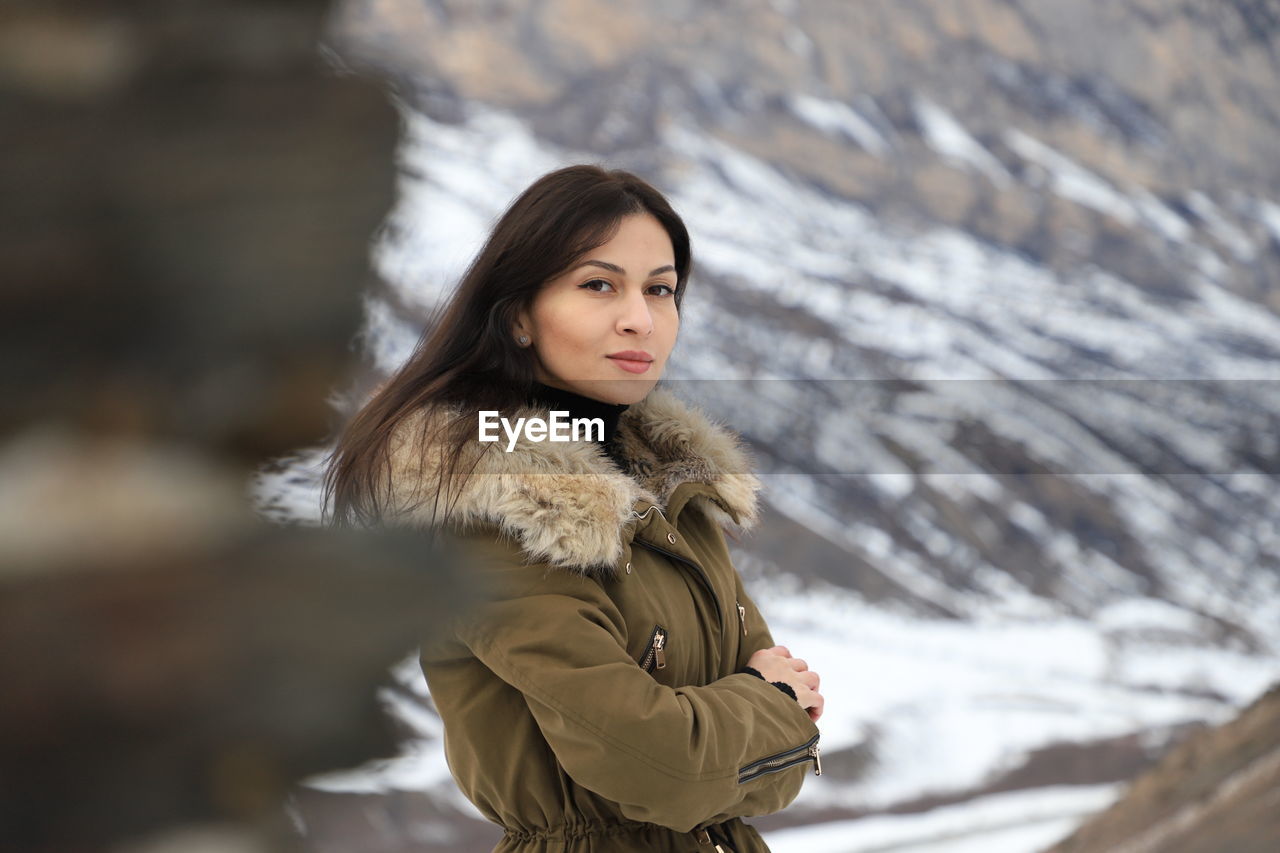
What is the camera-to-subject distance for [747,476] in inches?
38.2

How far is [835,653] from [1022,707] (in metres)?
0.68

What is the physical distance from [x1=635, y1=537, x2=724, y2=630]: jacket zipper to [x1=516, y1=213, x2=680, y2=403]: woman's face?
0.11m

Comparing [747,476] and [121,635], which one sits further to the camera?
[747,476]

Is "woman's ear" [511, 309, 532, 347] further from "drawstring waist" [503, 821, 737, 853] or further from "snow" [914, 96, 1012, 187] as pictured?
"snow" [914, 96, 1012, 187]

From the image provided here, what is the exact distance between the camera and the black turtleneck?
88cm

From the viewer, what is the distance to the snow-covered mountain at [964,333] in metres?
4.33

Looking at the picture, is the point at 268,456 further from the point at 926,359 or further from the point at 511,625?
the point at 926,359

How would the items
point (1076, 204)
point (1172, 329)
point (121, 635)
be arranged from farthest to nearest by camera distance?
point (1076, 204)
point (1172, 329)
point (121, 635)

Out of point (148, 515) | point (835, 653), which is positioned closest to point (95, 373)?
point (148, 515)

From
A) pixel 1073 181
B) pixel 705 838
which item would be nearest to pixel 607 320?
pixel 705 838

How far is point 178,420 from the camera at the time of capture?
0.61 feet

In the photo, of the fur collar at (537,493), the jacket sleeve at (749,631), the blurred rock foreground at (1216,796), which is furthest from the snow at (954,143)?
the fur collar at (537,493)

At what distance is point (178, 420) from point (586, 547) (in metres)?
0.57

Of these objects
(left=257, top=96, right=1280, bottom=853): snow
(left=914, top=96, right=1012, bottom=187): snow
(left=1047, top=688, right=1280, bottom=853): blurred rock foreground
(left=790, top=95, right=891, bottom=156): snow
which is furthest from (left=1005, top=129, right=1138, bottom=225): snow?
(left=1047, top=688, right=1280, bottom=853): blurred rock foreground
